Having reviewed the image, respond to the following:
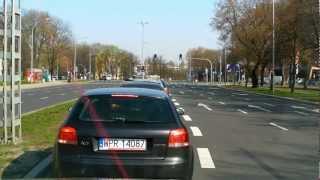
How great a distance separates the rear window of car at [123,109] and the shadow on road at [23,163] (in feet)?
6.36

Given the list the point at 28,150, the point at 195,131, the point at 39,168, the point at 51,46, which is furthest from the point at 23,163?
the point at 51,46

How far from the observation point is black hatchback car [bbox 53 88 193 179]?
755cm

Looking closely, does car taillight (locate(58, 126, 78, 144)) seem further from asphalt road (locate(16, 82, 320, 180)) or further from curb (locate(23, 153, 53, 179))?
asphalt road (locate(16, 82, 320, 180))

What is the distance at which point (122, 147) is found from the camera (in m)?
7.66

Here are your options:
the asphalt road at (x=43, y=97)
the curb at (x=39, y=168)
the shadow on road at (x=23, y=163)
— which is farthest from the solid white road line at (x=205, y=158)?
the asphalt road at (x=43, y=97)

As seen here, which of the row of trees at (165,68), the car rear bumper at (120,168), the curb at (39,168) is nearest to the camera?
the car rear bumper at (120,168)

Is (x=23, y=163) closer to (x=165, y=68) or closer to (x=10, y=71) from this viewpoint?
(x=10, y=71)

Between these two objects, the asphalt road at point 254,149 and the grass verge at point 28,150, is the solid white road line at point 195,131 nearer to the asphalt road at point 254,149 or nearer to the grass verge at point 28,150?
the asphalt road at point 254,149

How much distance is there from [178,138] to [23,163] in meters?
3.79

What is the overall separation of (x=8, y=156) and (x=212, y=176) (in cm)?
363

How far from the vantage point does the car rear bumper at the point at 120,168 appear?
751cm

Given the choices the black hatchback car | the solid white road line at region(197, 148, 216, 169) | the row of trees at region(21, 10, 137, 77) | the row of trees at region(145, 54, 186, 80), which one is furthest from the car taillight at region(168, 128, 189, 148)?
the row of trees at region(145, 54, 186, 80)

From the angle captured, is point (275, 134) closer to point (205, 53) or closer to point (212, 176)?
point (212, 176)

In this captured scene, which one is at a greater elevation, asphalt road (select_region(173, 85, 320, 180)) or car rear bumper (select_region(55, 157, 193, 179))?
car rear bumper (select_region(55, 157, 193, 179))
